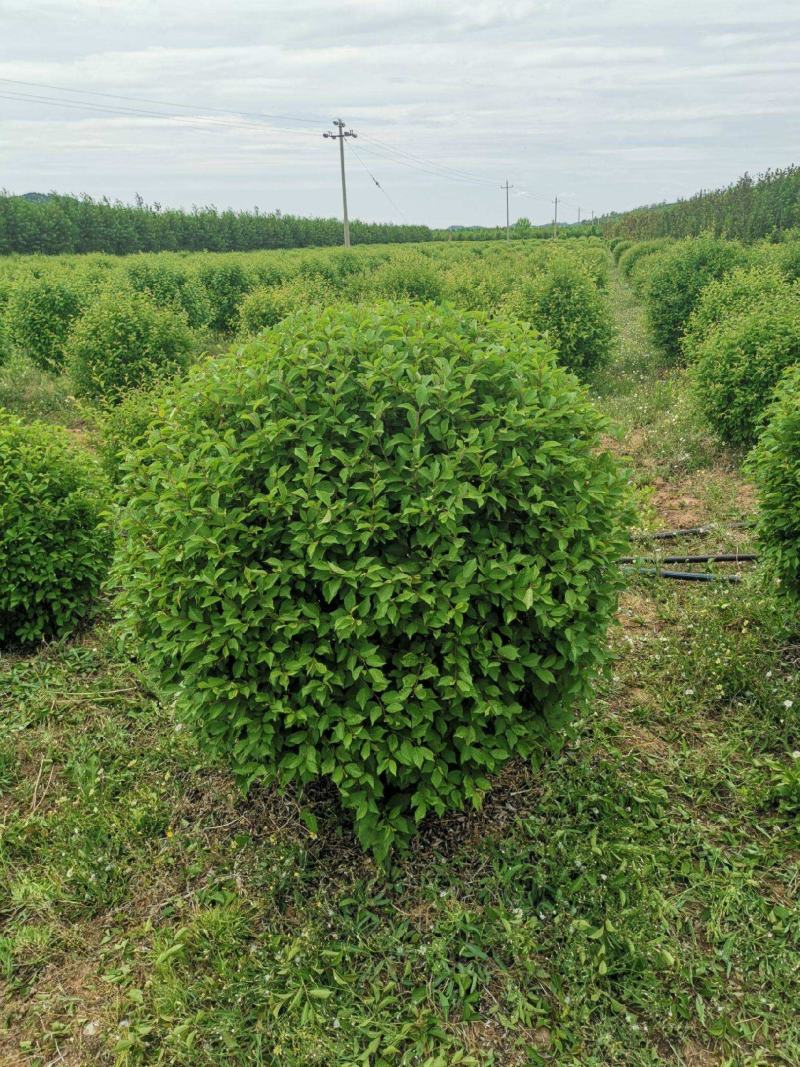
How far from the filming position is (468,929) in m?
2.79

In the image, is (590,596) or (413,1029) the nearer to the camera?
(413,1029)

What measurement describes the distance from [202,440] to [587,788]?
2301mm

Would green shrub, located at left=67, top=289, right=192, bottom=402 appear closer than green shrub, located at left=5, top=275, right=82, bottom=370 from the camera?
Yes

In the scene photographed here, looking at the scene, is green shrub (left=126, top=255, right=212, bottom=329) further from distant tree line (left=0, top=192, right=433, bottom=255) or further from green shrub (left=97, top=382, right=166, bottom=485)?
distant tree line (left=0, top=192, right=433, bottom=255)

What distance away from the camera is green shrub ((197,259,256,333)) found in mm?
17797

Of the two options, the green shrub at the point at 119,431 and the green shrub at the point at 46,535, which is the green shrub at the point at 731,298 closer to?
the green shrub at the point at 119,431

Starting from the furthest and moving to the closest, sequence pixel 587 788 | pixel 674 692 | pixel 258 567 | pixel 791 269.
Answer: pixel 791 269, pixel 674 692, pixel 587 788, pixel 258 567

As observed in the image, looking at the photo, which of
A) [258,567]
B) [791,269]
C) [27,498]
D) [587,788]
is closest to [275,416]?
[258,567]

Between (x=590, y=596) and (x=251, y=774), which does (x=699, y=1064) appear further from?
(x=251, y=774)

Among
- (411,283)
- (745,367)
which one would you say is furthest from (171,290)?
(745,367)

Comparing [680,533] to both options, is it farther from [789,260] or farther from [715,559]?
[789,260]

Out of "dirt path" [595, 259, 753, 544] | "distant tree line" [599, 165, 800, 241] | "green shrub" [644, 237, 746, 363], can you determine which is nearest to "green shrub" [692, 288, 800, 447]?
"dirt path" [595, 259, 753, 544]

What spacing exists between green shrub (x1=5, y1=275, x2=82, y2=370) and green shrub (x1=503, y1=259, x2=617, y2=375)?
7.45m

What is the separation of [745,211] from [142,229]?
4058cm
